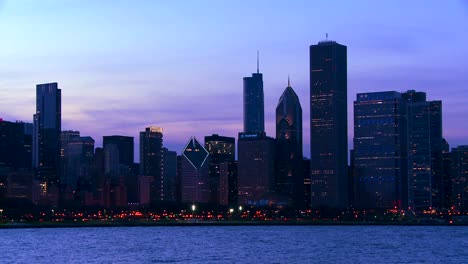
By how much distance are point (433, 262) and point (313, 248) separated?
77.0 feet

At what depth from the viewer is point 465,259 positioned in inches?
3637

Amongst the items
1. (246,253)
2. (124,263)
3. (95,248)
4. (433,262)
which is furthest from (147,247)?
(433,262)

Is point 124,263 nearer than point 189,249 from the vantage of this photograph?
Yes

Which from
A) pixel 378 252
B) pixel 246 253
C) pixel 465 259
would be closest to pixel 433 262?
pixel 465 259

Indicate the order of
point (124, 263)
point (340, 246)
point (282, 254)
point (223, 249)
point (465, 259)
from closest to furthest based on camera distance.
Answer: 1. point (124, 263)
2. point (465, 259)
3. point (282, 254)
4. point (223, 249)
5. point (340, 246)

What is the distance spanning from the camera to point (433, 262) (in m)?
89.6

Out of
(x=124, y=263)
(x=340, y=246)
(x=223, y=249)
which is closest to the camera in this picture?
Result: (x=124, y=263)

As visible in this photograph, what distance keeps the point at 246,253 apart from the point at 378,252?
588 inches

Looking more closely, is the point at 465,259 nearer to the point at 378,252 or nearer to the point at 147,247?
the point at 378,252

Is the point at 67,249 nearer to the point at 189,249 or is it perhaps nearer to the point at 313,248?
the point at 189,249

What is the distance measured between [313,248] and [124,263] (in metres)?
31.8

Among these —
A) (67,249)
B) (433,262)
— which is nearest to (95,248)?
(67,249)

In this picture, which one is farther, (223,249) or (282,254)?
(223,249)

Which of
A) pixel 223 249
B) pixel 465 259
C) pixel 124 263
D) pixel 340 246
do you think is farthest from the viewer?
pixel 340 246
